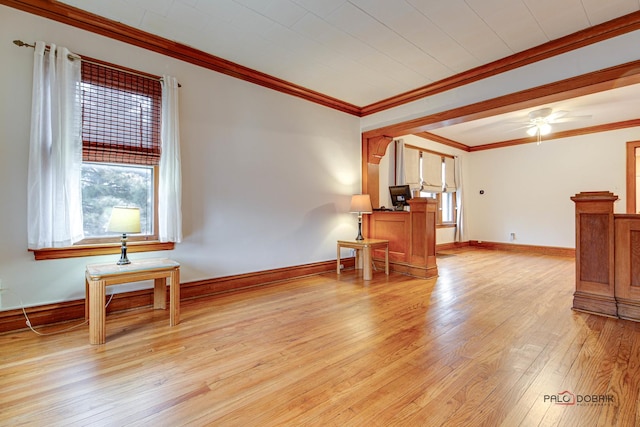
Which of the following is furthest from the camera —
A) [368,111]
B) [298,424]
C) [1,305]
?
[368,111]

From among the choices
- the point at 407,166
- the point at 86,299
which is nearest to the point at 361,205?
the point at 407,166

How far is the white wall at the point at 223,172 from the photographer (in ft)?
7.86

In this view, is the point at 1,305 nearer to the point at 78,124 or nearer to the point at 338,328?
the point at 78,124

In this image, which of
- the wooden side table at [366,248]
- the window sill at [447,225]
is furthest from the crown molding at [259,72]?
the window sill at [447,225]

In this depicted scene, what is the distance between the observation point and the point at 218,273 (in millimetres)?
3473

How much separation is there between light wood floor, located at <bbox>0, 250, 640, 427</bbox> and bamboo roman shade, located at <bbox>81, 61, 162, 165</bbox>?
60.6 inches

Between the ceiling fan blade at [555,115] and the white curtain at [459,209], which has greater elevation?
the ceiling fan blade at [555,115]

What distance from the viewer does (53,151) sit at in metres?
2.45

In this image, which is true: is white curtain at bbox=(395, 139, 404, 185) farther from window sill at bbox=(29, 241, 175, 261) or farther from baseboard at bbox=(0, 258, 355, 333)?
window sill at bbox=(29, 241, 175, 261)

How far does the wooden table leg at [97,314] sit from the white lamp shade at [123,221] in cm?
42

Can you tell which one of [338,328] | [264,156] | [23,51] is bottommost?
[338,328]

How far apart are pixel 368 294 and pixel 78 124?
333cm

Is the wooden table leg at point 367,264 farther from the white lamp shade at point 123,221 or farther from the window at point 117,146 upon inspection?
the white lamp shade at point 123,221

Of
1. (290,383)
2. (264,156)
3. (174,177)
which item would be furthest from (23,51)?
(290,383)
